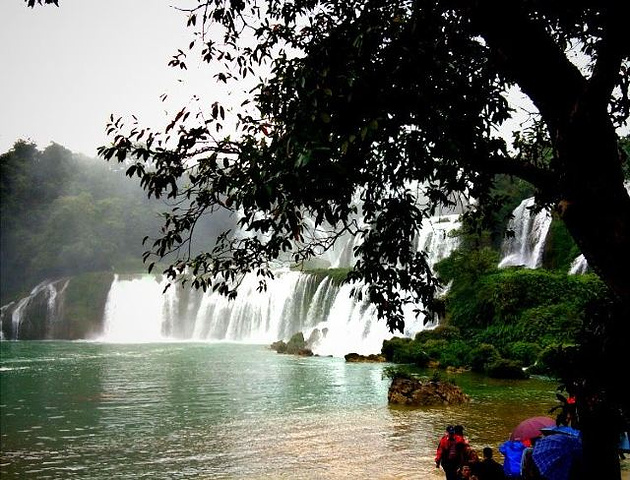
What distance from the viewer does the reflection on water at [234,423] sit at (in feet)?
28.3

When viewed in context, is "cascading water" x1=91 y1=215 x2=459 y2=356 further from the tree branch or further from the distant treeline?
the tree branch

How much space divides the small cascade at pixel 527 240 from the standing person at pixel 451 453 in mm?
26149

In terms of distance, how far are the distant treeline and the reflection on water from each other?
3950 cm

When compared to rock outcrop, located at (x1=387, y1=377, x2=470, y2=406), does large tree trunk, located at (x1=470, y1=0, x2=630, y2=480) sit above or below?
above

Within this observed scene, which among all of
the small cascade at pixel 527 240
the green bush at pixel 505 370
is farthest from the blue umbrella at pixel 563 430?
the small cascade at pixel 527 240

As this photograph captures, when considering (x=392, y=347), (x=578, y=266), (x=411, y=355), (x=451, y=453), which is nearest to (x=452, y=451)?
(x=451, y=453)

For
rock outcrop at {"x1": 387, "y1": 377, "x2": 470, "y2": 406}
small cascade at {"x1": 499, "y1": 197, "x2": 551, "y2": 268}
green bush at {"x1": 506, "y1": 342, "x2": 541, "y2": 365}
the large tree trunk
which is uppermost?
small cascade at {"x1": 499, "y1": 197, "x2": 551, "y2": 268}

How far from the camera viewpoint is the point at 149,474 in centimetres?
835

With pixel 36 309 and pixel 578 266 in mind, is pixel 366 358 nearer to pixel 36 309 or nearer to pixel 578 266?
pixel 578 266

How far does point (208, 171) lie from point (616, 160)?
3124mm

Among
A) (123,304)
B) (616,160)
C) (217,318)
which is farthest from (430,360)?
(123,304)

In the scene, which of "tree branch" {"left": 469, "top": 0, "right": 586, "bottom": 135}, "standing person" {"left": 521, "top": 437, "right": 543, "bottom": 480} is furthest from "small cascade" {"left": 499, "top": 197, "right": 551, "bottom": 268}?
"tree branch" {"left": 469, "top": 0, "right": 586, "bottom": 135}

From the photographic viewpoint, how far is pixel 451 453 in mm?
5648

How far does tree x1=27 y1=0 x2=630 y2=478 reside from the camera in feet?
9.56
